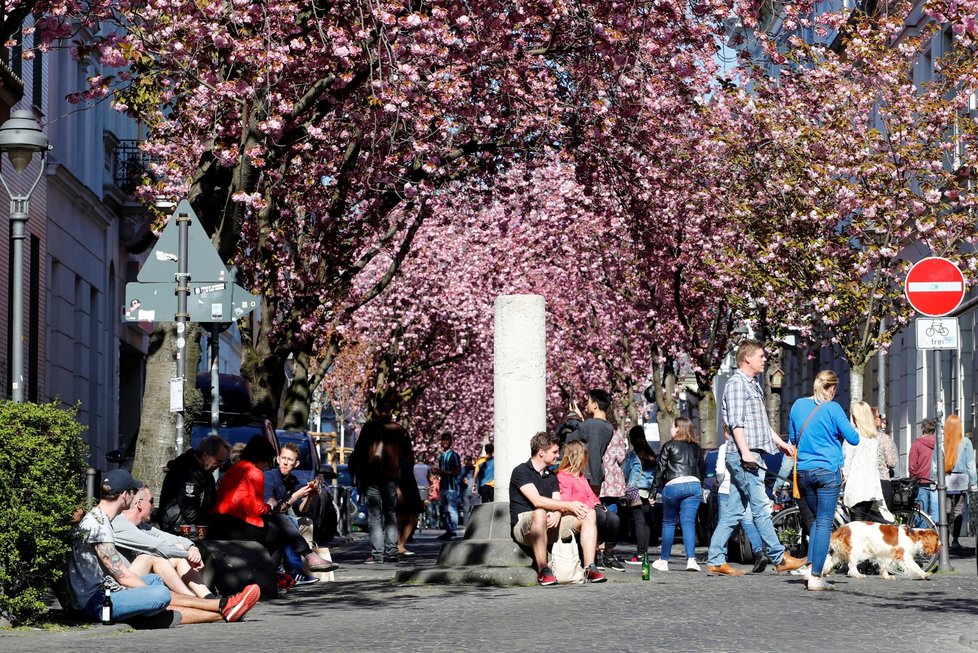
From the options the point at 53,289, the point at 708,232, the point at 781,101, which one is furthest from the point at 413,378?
the point at 781,101

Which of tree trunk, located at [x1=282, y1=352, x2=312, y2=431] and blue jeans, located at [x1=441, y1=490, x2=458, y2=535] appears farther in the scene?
blue jeans, located at [x1=441, y1=490, x2=458, y2=535]

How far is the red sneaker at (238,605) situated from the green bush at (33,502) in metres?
1.33

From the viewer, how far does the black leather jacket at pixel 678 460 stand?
58.7 ft

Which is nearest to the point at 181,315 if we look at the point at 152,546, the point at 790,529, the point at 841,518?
the point at 152,546

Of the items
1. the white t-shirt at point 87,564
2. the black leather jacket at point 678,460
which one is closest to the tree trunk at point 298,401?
the black leather jacket at point 678,460

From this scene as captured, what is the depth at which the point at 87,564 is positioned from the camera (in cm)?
1235

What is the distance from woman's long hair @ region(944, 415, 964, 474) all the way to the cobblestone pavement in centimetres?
766

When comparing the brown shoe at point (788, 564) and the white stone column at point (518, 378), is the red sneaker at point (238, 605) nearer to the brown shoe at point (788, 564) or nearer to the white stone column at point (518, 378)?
the white stone column at point (518, 378)

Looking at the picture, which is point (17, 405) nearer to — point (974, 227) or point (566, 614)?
point (566, 614)

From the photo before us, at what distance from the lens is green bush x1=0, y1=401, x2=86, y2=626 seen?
1170cm

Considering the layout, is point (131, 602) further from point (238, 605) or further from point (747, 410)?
point (747, 410)

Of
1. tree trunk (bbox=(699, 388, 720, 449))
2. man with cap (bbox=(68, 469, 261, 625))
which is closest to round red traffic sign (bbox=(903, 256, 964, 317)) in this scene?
man with cap (bbox=(68, 469, 261, 625))

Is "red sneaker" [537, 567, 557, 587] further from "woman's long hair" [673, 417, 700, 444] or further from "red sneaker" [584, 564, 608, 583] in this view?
"woman's long hair" [673, 417, 700, 444]

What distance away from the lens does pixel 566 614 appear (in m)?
13.0
